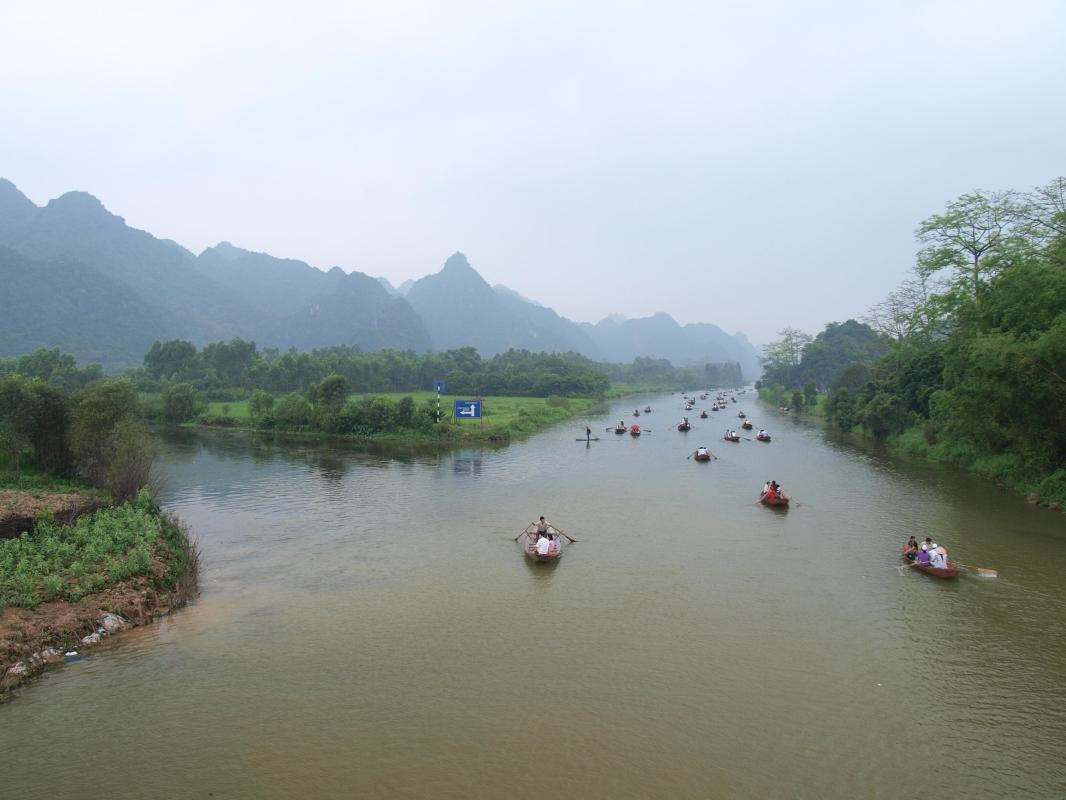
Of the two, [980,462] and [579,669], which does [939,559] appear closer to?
[579,669]

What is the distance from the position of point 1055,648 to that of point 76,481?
29.4m

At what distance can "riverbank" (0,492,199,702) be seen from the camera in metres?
11.7

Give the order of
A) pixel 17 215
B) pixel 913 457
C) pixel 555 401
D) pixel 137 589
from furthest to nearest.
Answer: pixel 17 215, pixel 555 401, pixel 913 457, pixel 137 589

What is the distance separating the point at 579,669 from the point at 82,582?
1138cm

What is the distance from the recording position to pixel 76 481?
21.6 m

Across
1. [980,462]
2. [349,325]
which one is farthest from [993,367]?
[349,325]

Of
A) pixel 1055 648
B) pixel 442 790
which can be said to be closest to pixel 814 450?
pixel 1055 648

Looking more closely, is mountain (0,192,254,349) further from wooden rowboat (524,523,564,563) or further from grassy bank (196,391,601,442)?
wooden rowboat (524,523,564,563)

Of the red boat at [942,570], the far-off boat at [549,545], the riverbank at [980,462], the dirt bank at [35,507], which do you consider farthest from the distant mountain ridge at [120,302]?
the red boat at [942,570]

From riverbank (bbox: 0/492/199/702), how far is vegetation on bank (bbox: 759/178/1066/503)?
29834mm

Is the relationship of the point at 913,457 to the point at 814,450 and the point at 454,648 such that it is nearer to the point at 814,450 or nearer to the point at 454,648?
the point at 814,450

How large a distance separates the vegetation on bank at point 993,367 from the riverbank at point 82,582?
2983cm

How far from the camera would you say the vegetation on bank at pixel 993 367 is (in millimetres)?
23984

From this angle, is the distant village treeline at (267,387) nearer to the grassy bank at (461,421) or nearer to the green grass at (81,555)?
the grassy bank at (461,421)
